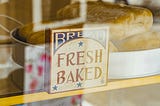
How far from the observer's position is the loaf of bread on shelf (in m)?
0.56

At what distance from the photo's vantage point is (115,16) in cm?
55

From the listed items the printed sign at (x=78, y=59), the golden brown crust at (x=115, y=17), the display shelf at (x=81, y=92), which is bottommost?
the display shelf at (x=81, y=92)

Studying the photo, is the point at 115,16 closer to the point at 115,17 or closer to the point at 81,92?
the point at 115,17

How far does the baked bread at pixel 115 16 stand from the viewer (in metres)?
0.54

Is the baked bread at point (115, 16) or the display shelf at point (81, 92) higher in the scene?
the baked bread at point (115, 16)

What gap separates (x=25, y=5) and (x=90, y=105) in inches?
9.5

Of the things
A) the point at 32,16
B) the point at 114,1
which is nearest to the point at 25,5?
the point at 32,16

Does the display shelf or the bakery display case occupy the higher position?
the bakery display case

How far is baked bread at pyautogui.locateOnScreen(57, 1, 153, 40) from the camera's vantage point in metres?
0.54

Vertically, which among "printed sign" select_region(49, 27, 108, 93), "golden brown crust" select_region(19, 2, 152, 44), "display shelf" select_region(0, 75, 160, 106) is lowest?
"display shelf" select_region(0, 75, 160, 106)

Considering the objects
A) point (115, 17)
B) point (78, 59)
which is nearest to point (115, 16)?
point (115, 17)

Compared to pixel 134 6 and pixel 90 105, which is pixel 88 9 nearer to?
pixel 134 6

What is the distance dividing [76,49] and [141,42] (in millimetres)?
138

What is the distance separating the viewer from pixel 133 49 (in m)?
0.57
